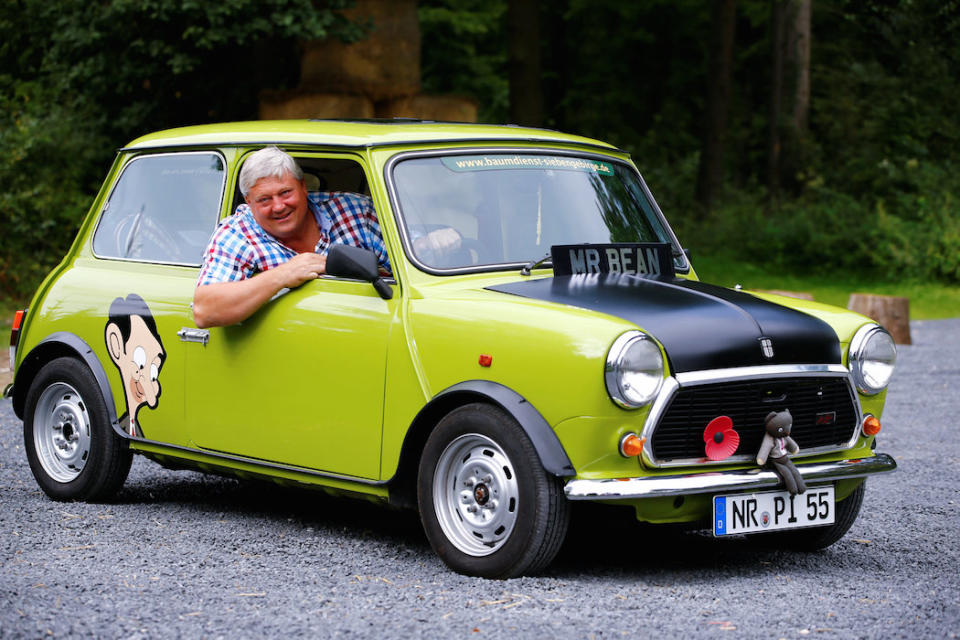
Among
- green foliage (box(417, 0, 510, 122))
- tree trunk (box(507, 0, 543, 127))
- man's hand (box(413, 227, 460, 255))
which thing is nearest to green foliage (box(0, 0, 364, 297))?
tree trunk (box(507, 0, 543, 127))

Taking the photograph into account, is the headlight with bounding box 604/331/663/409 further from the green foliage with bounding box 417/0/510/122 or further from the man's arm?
the green foliage with bounding box 417/0/510/122

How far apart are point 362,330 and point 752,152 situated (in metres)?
34.5

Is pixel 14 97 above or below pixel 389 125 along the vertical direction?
above

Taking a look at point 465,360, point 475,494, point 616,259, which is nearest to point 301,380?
point 465,360

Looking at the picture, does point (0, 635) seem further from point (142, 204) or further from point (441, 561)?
point (142, 204)

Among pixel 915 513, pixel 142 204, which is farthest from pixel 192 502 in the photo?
pixel 915 513

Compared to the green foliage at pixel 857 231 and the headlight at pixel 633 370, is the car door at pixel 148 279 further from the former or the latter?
the green foliage at pixel 857 231

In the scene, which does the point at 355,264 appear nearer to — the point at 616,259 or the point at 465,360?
the point at 465,360

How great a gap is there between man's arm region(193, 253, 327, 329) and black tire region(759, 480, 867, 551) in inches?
94.4

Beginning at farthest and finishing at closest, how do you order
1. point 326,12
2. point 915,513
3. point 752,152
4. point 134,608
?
point 752,152 → point 326,12 → point 915,513 → point 134,608

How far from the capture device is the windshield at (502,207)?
5.90 meters

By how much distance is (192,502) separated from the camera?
7270 mm

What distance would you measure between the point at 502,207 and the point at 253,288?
1.15 metres

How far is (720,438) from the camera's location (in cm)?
516
